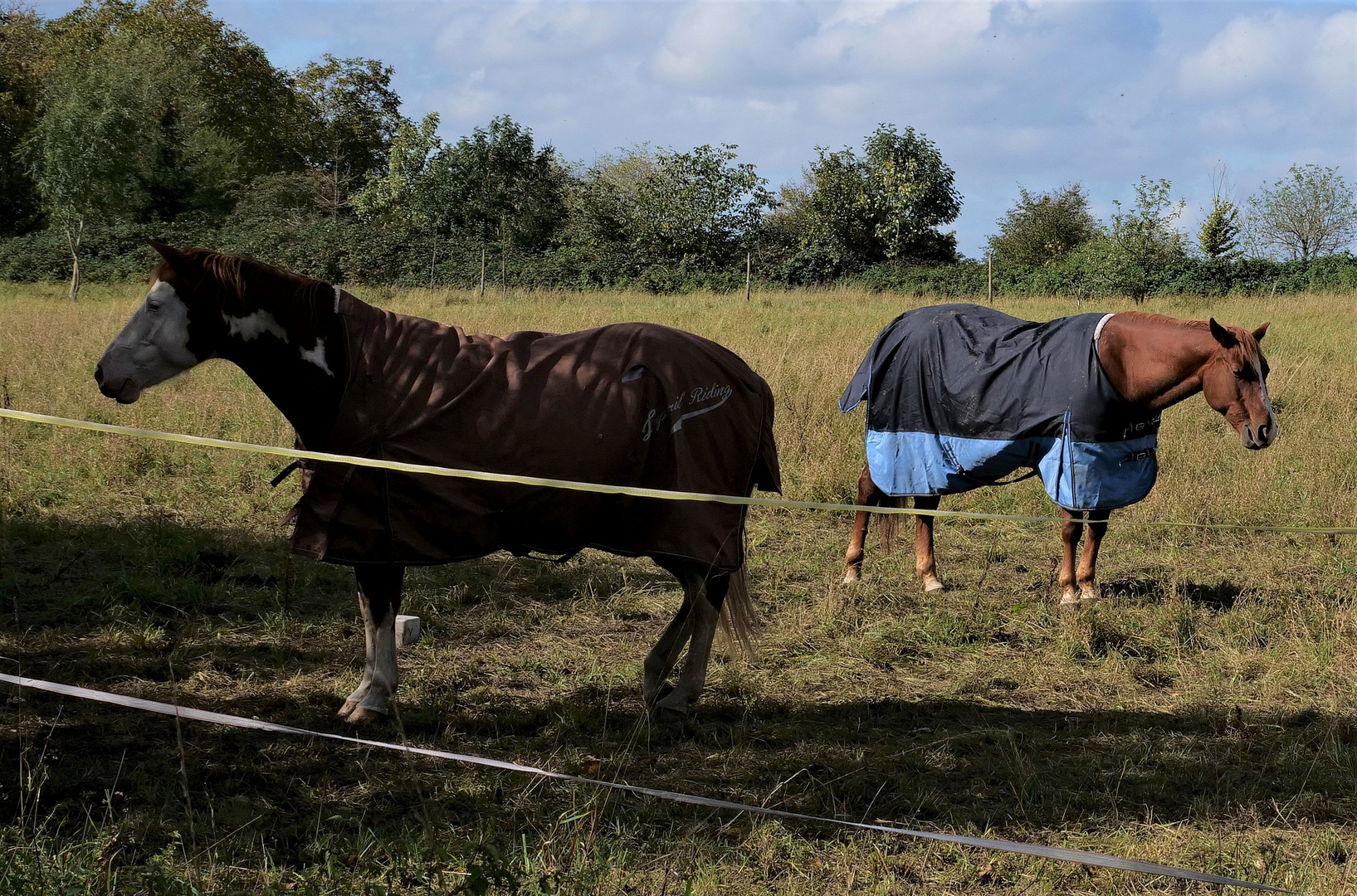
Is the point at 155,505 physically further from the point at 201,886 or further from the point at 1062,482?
the point at 1062,482

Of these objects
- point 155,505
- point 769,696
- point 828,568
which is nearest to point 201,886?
point 769,696

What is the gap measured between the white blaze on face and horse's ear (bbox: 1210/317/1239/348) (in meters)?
4.39

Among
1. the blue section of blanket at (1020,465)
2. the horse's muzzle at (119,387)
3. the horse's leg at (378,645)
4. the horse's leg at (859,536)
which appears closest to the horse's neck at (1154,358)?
the blue section of blanket at (1020,465)

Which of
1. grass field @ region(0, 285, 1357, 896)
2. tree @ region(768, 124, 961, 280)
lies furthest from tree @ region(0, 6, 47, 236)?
grass field @ region(0, 285, 1357, 896)

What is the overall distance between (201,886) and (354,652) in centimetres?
196

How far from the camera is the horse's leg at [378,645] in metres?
3.59

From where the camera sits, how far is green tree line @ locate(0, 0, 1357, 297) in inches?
891

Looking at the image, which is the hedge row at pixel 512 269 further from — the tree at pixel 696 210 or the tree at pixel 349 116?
the tree at pixel 349 116

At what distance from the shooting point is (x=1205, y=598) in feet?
17.7

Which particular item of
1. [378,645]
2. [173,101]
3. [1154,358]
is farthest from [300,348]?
[173,101]

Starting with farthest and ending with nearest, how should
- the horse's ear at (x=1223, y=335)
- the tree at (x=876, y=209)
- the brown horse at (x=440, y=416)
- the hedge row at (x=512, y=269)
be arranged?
the tree at (x=876, y=209) → the hedge row at (x=512, y=269) → the horse's ear at (x=1223, y=335) → the brown horse at (x=440, y=416)

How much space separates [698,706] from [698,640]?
0.29 meters

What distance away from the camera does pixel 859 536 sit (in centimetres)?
582

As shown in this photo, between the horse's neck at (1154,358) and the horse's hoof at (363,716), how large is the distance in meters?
3.82
